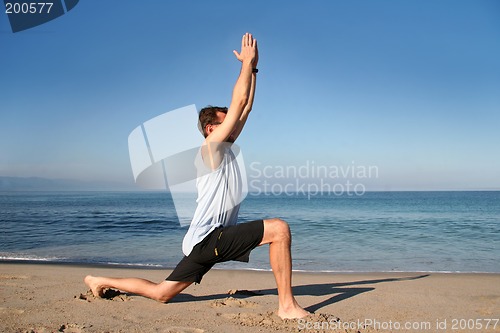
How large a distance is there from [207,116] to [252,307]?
1.95 m

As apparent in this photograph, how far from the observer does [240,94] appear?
3258 mm

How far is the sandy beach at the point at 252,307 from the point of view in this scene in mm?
3469

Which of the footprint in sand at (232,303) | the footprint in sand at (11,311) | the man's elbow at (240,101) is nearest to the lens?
the man's elbow at (240,101)

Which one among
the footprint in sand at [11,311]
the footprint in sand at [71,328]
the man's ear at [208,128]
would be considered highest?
the man's ear at [208,128]

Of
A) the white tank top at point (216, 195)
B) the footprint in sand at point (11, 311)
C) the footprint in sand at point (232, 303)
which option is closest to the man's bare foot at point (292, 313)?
the footprint in sand at point (232, 303)

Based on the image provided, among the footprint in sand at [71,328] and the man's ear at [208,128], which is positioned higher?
the man's ear at [208,128]

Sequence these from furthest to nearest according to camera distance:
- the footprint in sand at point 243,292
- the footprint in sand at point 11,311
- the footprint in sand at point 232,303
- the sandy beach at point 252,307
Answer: the footprint in sand at point 243,292 → the footprint in sand at point 232,303 → the footprint in sand at point 11,311 → the sandy beach at point 252,307

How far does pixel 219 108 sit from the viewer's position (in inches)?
143

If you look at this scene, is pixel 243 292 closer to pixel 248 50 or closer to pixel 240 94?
pixel 240 94

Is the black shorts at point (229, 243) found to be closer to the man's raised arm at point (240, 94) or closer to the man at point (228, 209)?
the man at point (228, 209)

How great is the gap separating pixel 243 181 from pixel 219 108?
67 centimetres

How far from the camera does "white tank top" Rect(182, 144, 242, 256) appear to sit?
3.38 metres

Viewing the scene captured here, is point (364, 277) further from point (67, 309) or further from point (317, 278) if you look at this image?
point (67, 309)

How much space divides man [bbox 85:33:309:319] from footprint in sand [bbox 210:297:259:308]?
69 cm
